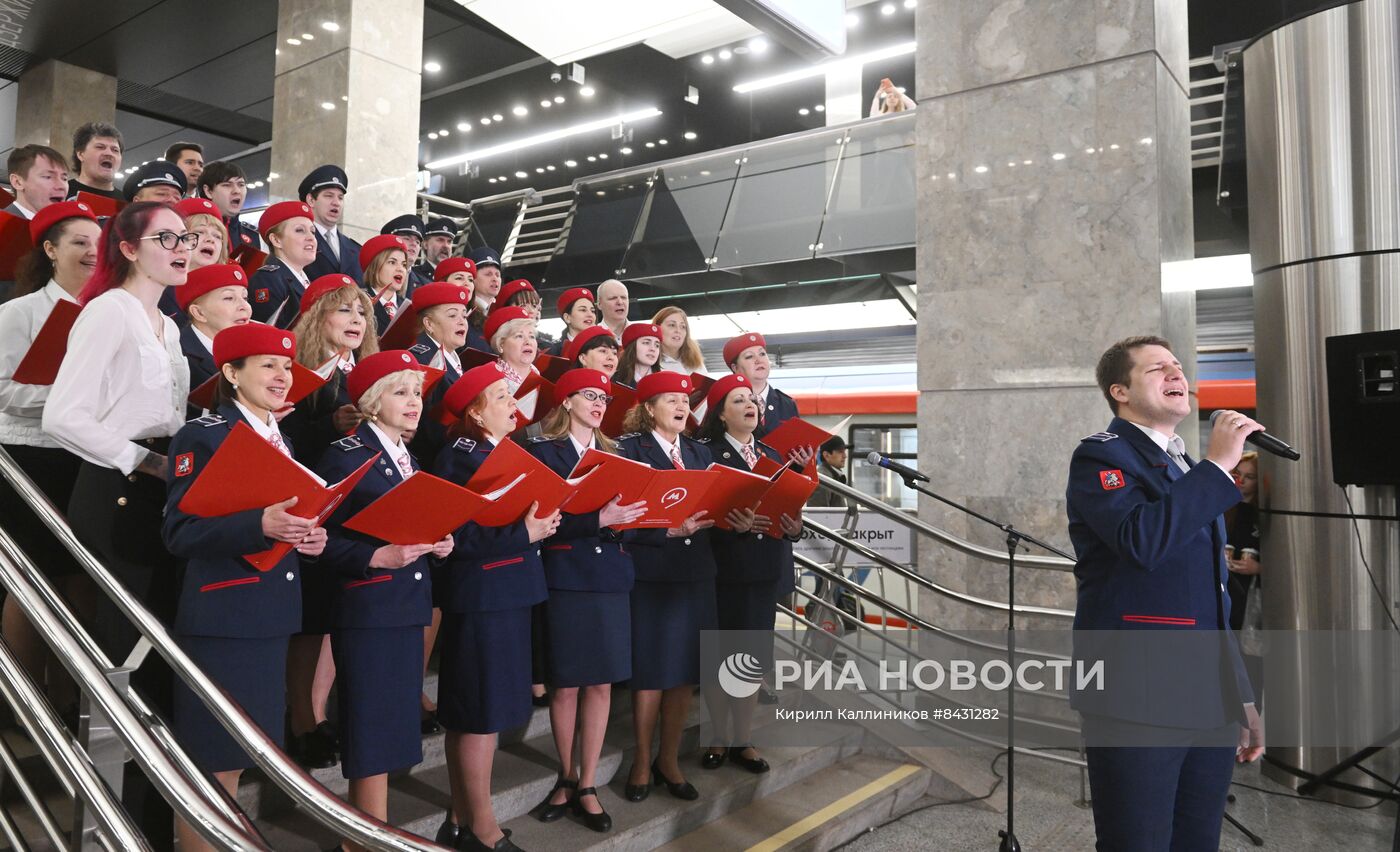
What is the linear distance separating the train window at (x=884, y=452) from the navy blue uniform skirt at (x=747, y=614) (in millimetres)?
4571

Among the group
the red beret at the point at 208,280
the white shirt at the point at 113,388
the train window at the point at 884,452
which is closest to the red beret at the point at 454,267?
the red beret at the point at 208,280

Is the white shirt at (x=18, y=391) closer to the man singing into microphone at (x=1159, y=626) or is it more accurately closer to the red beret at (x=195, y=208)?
the red beret at (x=195, y=208)

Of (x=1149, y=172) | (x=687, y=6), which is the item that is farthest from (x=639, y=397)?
(x=687, y=6)

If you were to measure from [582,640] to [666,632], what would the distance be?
1.57ft

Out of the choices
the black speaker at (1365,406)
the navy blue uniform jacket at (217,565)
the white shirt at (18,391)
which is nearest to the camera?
the navy blue uniform jacket at (217,565)

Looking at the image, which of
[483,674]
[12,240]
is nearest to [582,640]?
[483,674]

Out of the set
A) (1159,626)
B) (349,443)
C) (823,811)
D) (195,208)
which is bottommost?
(823,811)

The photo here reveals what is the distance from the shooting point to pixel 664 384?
3.73 metres

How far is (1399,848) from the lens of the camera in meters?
2.97

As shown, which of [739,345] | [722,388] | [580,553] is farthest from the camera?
[739,345]

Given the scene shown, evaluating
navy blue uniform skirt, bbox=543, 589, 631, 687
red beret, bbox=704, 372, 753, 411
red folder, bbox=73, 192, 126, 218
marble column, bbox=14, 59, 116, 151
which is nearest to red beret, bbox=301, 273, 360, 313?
navy blue uniform skirt, bbox=543, 589, 631, 687

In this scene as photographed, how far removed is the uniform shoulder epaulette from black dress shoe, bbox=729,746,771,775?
2200 millimetres

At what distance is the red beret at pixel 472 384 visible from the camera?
119 inches

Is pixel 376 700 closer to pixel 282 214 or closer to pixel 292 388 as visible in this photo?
pixel 292 388
